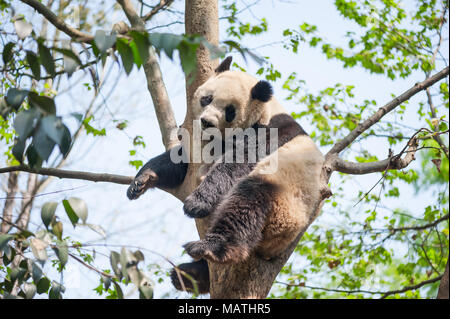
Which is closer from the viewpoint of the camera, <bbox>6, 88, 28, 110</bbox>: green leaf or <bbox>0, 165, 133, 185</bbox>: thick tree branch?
<bbox>6, 88, 28, 110</bbox>: green leaf

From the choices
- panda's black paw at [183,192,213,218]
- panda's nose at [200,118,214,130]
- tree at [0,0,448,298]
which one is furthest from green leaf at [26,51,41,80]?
panda's nose at [200,118,214,130]

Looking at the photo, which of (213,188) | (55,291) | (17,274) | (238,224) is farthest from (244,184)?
(17,274)

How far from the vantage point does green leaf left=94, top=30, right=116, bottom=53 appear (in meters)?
1.99

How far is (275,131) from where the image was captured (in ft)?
16.5

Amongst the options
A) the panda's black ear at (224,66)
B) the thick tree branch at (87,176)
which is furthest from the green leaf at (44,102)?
the panda's black ear at (224,66)

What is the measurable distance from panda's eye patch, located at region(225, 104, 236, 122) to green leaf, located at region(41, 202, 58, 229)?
312 cm

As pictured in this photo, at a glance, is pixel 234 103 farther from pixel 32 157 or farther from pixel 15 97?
pixel 15 97

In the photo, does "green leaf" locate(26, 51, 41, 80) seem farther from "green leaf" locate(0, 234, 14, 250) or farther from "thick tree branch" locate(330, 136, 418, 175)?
"thick tree branch" locate(330, 136, 418, 175)

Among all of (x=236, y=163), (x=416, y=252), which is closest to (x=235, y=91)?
(x=236, y=163)

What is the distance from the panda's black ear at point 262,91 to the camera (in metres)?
5.14

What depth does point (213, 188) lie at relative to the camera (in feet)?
14.4

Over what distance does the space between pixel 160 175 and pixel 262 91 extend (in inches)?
57.3
